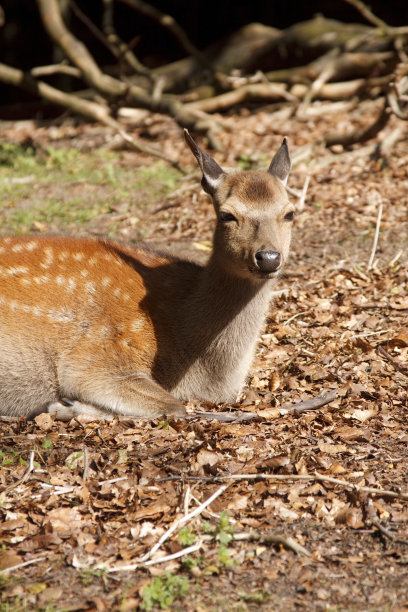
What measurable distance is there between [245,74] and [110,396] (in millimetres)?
9711

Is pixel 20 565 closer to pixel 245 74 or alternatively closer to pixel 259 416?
pixel 259 416

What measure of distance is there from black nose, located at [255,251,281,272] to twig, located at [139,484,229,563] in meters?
1.44

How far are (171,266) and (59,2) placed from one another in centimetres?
997

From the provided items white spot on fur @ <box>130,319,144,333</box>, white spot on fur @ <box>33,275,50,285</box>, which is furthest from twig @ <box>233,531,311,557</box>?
white spot on fur @ <box>33,275,50,285</box>

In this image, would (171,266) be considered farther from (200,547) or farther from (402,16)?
(402,16)

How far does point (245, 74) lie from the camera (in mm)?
13320

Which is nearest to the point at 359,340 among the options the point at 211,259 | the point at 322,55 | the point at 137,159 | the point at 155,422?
the point at 211,259

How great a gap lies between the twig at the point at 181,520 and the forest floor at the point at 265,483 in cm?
2

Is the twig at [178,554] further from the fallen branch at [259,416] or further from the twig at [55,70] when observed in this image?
the twig at [55,70]

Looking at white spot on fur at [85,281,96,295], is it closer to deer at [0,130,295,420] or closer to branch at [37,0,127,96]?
deer at [0,130,295,420]

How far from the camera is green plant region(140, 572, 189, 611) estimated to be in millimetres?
3184

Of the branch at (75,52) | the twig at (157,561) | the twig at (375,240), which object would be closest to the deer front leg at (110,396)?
the twig at (157,561)

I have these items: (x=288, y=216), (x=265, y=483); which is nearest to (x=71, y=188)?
(x=288, y=216)

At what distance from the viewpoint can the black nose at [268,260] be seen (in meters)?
4.61
